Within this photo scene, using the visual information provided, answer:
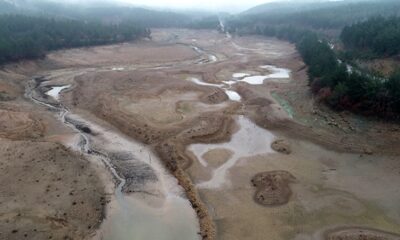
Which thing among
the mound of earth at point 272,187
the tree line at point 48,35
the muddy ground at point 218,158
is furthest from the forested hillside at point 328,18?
the mound of earth at point 272,187

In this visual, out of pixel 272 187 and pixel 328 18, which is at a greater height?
pixel 272 187

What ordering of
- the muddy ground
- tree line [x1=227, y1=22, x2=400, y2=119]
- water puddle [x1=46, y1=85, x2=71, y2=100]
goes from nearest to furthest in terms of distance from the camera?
the muddy ground, tree line [x1=227, y1=22, x2=400, y2=119], water puddle [x1=46, y1=85, x2=71, y2=100]

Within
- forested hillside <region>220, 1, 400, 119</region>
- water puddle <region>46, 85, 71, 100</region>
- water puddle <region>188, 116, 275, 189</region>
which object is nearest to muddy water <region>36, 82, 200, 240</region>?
water puddle <region>188, 116, 275, 189</region>

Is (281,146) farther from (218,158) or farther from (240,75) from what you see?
(240,75)

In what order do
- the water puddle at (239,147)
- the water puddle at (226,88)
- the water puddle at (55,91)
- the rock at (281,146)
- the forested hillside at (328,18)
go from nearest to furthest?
the water puddle at (239,147) → the rock at (281,146) → the water puddle at (226,88) → the water puddle at (55,91) → the forested hillside at (328,18)

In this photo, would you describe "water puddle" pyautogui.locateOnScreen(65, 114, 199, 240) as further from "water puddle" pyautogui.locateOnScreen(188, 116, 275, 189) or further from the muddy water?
"water puddle" pyautogui.locateOnScreen(188, 116, 275, 189)

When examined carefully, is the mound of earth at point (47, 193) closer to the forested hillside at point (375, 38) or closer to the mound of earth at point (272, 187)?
the mound of earth at point (272, 187)

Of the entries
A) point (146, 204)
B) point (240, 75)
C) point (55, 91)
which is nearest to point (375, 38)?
point (240, 75)
